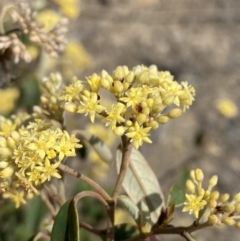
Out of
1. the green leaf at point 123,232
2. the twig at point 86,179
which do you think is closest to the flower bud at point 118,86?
the twig at point 86,179

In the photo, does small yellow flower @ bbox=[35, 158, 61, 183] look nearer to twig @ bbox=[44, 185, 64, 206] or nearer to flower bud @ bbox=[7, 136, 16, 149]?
flower bud @ bbox=[7, 136, 16, 149]

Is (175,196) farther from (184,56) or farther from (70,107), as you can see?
(184,56)

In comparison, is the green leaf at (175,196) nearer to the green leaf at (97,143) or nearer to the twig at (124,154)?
the twig at (124,154)

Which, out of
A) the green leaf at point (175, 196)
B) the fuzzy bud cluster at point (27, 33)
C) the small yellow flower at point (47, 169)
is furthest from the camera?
the fuzzy bud cluster at point (27, 33)

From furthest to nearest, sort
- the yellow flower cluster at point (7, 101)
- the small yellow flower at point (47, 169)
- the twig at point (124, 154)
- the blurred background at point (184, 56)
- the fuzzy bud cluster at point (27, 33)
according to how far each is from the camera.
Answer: the blurred background at point (184, 56) < the yellow flower cluster at point (7, 101) < the fuzzy bud cluster at point (27, 33) < the twig at point (124, 154) < the small yellow flower at point (47, 169)

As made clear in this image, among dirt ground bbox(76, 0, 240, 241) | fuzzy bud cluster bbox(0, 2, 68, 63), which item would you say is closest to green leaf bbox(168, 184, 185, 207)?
fuzzy bud cluster bbox(0, 2, 68, 63)

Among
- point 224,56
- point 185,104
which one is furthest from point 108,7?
point 185,104
